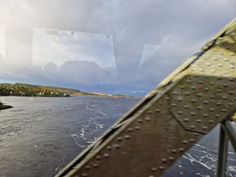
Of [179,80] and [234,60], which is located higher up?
[234,60]

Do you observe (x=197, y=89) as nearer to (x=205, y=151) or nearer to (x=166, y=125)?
(x=166, y=125)

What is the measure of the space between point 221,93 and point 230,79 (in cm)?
16

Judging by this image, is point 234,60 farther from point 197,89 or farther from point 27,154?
point 27,154

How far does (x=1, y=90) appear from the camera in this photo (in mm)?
167000

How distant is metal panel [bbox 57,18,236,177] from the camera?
7.27 ft

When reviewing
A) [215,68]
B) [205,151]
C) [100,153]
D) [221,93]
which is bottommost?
[205,151]

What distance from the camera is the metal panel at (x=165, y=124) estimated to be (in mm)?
2217

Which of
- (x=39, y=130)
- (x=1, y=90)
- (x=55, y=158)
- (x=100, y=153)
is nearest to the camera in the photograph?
(x=100, y=153)

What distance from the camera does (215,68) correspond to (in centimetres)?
248

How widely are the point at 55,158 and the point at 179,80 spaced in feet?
82.5

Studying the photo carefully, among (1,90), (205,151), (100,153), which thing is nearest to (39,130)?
(205,151)

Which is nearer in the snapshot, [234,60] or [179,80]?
[179,80]

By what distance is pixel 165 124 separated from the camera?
2.27 metres

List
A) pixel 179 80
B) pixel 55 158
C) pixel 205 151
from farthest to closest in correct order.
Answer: pixel 205 151 < pixel 55 158 < pixel 179 80
